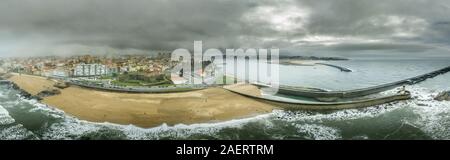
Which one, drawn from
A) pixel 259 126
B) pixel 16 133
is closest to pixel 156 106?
pixel 259 126

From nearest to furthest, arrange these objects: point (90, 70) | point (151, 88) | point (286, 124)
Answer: point (286, 124) < point (151, 88) < point (90, 70)

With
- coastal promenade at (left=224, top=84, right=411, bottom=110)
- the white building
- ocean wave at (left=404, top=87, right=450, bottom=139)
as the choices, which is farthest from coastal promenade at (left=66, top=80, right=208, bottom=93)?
ocean wave at (left=404, top=87, right=450, bottom=139)

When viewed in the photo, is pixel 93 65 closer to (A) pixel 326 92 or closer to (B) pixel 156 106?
(B) pixel 156 106

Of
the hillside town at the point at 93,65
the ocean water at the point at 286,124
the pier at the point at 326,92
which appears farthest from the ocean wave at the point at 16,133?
the pier at the point at 326,92

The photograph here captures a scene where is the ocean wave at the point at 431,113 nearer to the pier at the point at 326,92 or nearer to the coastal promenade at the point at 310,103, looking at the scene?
the pier at the point at 326,92

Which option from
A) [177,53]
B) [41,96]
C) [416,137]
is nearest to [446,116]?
[416,137]

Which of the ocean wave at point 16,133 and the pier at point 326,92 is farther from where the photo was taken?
the pier at point 326,92
